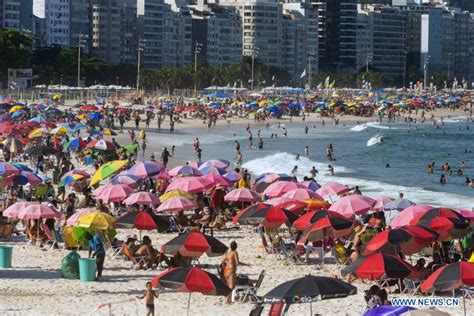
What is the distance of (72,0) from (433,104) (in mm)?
50065

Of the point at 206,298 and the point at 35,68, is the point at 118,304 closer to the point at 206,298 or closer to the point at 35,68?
the point at 206,298

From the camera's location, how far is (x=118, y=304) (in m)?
16.1

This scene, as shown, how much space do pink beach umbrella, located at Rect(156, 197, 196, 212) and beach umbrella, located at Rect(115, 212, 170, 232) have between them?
202cm

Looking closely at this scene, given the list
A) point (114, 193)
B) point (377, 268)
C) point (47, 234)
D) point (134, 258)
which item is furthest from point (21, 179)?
point (377, 268)

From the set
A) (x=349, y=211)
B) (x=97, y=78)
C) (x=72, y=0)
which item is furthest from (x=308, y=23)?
(x=349, y=211)

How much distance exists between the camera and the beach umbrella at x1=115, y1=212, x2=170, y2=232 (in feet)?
66.2

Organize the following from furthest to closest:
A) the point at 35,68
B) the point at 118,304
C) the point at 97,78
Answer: the point at 97,78
the point at 35,68
the point at 118,304

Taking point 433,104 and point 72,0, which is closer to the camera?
point 433,104

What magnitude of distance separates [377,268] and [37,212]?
774cm

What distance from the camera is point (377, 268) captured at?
50.6 feet

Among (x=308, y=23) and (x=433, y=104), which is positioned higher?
(x=308, y=23)

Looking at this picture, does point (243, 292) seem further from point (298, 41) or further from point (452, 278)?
point (298, 41)

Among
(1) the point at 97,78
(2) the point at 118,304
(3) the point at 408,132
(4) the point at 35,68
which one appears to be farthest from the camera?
(1) the point at 97,78

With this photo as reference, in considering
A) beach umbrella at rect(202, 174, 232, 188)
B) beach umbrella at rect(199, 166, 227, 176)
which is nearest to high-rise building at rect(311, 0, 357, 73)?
beach umbrella at rect(199, 166, 227, 176)
